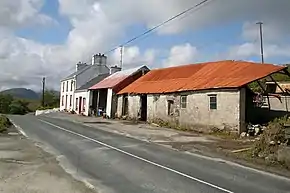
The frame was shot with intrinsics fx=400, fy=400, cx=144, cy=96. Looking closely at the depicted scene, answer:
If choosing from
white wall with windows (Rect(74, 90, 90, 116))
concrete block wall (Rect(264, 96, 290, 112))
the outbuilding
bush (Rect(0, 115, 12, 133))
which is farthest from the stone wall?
white wall with windows (Rect(74, 90, 90, 116))

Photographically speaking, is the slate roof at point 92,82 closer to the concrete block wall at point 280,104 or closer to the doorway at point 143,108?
the doorway at point 143,108

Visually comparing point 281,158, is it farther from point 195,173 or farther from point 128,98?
point 128,98

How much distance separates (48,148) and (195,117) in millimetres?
13406

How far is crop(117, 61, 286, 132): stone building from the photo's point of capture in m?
25.1

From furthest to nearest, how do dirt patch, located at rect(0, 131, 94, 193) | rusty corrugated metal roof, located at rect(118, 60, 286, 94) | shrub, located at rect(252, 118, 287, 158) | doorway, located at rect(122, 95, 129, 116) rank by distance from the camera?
1. doorway, located at rect(122, 95, 129, 116)
2. rusty corrugated metal roof, located at rect(118, 60, 286, 94)
3. shrub, located at rect(252, 118, 287, 158)
4. dirt patch, located at rect(0, 131, 94, 193)

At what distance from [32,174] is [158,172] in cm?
364

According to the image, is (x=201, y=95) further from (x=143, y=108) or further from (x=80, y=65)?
(x=80, y=65)

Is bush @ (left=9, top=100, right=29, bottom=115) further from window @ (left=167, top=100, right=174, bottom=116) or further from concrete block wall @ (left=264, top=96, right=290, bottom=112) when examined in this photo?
concrete block wall @ (left=264, top=96, right=290, bottom=112)

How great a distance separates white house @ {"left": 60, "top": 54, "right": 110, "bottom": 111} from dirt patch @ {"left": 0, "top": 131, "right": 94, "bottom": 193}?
1746 inches

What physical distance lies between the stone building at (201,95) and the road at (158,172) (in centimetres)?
868

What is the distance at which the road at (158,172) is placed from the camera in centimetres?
990

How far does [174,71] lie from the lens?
130 ft

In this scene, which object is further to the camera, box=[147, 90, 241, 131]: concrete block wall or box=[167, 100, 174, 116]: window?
box=[167, 100, 174, 116]: window

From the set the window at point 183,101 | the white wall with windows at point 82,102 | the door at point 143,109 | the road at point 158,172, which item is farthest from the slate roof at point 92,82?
the road at point 158,172
